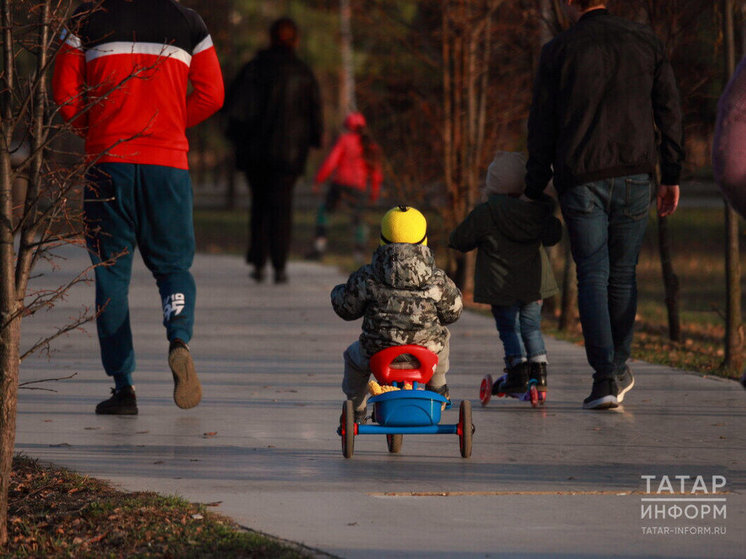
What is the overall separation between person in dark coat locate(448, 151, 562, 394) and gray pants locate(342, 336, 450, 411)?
1.04 metres

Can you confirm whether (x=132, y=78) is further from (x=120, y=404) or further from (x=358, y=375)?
(x=358, y=375)

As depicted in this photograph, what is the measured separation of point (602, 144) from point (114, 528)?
3260mm

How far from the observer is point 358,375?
6.19 meters

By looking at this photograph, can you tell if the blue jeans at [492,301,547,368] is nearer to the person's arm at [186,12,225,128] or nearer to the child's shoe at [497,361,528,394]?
the child's shoe at [497,361,528,394]

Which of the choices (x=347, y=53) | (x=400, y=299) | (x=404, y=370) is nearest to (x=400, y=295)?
(x=400, y=299)

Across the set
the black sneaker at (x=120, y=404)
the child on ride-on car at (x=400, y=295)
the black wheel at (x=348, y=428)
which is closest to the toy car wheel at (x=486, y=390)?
the child on ride-on car at (x=400, y=295)

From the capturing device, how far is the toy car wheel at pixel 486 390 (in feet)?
23.0

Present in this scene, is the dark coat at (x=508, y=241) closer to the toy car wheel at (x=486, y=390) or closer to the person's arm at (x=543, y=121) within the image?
the person's arm at (x=543, y=121)

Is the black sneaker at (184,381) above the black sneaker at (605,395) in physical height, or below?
above

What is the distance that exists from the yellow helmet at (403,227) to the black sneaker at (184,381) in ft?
4.03

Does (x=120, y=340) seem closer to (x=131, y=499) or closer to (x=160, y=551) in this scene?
(x=131, y=499)

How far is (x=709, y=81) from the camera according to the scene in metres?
10.1

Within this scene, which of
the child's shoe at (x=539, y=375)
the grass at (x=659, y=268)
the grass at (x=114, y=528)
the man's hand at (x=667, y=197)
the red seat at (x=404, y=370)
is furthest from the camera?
the grass at (x=659, y=268)

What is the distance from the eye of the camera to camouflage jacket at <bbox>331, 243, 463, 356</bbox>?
5949 millimetres
